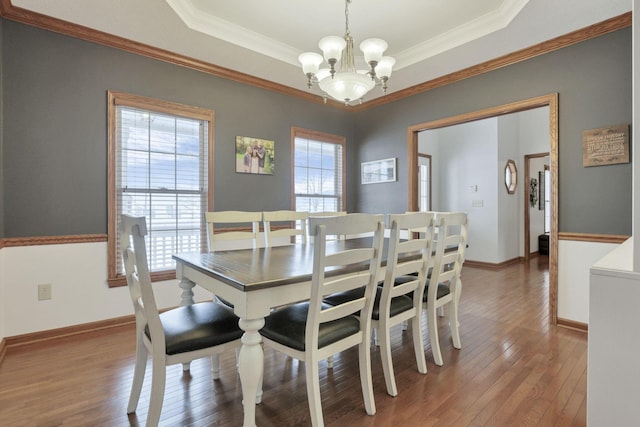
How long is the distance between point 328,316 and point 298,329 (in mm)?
197

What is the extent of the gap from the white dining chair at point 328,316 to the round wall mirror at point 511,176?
5.12 meters

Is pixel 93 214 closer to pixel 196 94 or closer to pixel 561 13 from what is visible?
pixel 196 94

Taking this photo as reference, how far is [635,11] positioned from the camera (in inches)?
43.6

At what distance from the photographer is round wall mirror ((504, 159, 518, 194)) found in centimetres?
575

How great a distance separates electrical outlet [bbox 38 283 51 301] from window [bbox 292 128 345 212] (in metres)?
2.58

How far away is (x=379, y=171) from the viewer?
4566 millimetres

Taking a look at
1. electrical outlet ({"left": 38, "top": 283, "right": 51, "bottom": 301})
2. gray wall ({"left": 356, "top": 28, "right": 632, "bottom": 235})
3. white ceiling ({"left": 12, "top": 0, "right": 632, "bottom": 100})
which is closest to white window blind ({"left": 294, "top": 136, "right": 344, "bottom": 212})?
white ceiling ({"left": 12, "top": 0, "right": 632, "bottom": 100})

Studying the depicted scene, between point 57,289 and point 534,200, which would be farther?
point 534,200

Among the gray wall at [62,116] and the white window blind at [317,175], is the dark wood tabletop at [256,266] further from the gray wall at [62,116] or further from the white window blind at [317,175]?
the white window blind at [317,175]

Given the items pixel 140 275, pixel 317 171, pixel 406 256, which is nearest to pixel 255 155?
pixel 317 171

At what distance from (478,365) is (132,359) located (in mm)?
2424

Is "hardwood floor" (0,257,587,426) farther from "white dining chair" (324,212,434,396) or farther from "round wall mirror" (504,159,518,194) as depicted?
"round wall mirror" (504,159,518,194)

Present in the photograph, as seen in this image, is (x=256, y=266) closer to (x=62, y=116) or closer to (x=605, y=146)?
(x=62, y=116)

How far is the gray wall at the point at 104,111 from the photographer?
248cm
